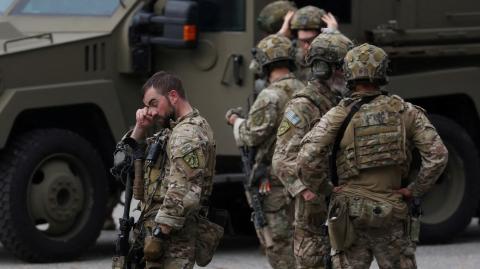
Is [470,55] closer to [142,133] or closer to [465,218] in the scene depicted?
[465,218]

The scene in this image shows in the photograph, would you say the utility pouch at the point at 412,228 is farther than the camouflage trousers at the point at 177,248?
Yes

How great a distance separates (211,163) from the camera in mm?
7188

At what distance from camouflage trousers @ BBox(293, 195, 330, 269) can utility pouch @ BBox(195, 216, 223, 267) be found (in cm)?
112

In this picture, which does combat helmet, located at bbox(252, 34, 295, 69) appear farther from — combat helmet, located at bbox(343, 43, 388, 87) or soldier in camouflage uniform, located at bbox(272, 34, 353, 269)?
combat helmet, located at bbox(343, 43, 388, 87)

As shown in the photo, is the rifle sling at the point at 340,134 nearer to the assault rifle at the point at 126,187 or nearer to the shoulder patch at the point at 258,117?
the assault rifle at the point at 126,187

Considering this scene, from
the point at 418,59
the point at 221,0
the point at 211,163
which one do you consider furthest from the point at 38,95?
the point at 211,163

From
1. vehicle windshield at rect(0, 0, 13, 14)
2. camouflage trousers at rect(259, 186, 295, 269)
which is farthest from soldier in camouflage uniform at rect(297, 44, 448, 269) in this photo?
vehicle windshield at rect(0, 0, 13, 14)

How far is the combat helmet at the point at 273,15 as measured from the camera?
10766 millimetres

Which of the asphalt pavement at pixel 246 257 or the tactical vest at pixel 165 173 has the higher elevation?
the tactical vest at pixel 165 173

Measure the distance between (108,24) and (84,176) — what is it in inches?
47.2

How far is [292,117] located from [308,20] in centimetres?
193

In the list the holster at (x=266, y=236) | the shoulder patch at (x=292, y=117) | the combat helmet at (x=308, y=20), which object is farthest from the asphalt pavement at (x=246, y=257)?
the shoulder patch at (x=292, y=117)

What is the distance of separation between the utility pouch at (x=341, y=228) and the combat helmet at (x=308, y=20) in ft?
9.84

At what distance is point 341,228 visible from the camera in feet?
23.6
